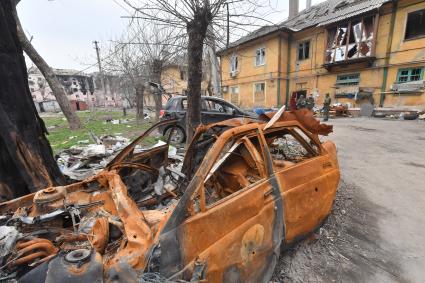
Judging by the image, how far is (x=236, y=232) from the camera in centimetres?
193

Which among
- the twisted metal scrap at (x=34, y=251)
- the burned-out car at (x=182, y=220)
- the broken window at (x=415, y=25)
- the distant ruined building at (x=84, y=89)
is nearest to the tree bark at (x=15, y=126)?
the burned-out car at (x=182, y=220)

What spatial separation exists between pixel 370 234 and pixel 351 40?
18.2 m

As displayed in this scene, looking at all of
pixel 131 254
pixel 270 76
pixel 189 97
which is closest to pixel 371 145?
pixel 189 97

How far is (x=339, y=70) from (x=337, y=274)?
18833 millimetres

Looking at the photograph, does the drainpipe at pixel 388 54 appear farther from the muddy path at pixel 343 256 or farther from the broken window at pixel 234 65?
the muddy path at pixel 343 256

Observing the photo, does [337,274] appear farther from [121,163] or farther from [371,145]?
[371,145]

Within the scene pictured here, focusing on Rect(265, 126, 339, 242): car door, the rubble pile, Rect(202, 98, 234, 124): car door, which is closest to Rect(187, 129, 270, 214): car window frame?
Rect(265, 126, 339, 242): car door

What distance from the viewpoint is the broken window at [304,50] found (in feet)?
66.2

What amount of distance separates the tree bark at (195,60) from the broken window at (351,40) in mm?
16231

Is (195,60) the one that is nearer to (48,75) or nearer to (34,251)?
(34,251)

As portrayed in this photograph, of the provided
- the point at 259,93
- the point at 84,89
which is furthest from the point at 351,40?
the point at 84,89

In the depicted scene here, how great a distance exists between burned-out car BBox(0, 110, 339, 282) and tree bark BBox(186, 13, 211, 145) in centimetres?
214

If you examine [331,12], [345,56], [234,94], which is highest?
[331,12]

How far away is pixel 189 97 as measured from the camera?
5152 mm
